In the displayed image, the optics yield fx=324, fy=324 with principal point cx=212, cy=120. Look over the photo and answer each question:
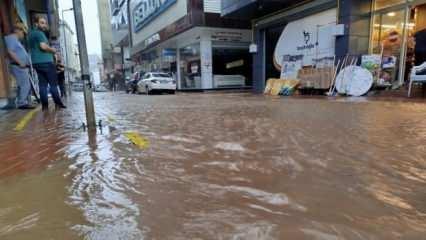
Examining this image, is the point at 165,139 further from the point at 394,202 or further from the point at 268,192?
the point at 394,202

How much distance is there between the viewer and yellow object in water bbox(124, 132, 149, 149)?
9.97ft

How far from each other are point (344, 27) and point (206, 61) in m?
8.93

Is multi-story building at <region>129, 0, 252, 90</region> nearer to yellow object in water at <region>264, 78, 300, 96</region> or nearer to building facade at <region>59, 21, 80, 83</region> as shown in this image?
yellow object in water at <region>264, 78, 300, 96</region>

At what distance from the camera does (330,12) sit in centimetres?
1074

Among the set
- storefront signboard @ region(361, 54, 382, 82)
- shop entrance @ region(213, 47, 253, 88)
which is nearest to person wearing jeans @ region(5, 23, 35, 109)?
storefront signboard @ region(361, 54, 382, 82)

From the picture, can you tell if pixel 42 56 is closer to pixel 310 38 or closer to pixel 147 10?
pixel 310 38

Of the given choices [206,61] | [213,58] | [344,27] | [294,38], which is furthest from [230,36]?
[344,27]

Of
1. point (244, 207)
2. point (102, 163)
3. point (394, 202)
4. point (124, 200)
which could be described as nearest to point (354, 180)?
point (394, 202)

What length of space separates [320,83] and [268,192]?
959cm

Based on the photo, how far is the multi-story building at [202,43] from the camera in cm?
1700

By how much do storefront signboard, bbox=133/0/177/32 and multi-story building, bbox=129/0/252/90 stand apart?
6 cm

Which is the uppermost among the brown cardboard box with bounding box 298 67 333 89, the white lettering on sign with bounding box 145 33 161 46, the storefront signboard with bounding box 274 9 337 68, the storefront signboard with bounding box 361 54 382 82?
the white lettering on sign with bounding box 145 33 161 46

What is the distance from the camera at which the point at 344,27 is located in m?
9.98

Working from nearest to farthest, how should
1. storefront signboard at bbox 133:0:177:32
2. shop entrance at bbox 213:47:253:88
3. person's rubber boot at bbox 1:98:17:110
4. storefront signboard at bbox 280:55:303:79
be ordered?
person's rubber boot at bbox 1:98:17:110, storefront signboard at bbox 280:55:303:79, shop entrance at bbox 213:47:253:88, storefront signboard at bbox 133:0:177:32
